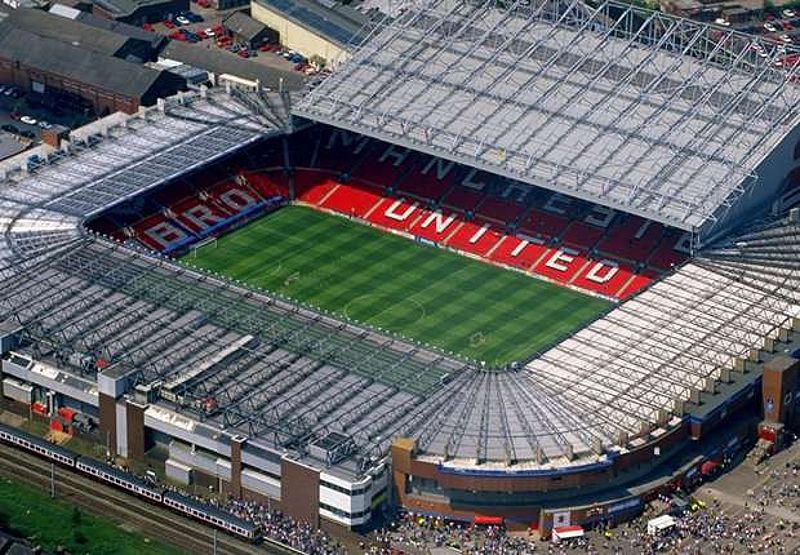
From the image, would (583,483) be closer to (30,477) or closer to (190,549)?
(190,549)

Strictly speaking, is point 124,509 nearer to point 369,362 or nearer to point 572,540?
point 369,362

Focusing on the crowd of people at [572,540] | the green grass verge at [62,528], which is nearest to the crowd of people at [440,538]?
the crowd of people at [572,540]

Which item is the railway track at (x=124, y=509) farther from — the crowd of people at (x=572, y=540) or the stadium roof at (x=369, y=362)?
the stadium roof at (x=369, y=362)

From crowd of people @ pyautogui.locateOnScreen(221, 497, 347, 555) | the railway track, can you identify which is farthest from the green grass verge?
crowd of people @ pyautogui.locateOnScreen(221, 497, 347, 555)

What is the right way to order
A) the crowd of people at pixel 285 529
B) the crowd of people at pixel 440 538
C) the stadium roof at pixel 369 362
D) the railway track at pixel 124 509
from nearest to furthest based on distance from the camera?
the crowd of people at pixel 440 538, the crowd of people at pixel 285 529, the railway track at pixel 124 509, the stadium roof at pixel 369 362

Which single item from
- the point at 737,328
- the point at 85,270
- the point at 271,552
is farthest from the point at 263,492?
the point at 737,328

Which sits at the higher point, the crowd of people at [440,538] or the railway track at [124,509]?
the crowd of people at [440,538]

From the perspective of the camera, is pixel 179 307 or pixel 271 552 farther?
pixel 179 307
